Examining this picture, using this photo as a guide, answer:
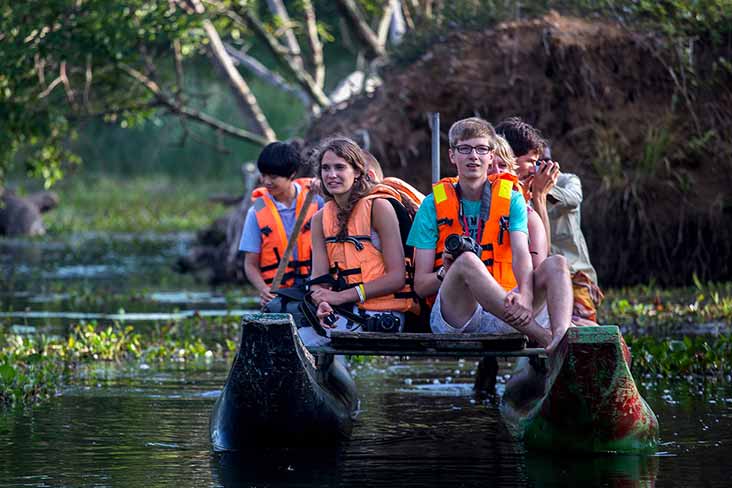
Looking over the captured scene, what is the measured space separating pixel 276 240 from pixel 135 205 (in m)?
25.6

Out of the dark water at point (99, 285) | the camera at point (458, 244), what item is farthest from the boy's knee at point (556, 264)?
the dark water at point (99, 285)

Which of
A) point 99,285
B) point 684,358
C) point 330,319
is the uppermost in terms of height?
point 330,319

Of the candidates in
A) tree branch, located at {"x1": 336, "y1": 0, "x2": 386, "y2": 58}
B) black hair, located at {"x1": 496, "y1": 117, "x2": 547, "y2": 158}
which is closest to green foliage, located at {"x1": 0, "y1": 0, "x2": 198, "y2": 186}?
tree branch, located at {"x1": 336, "y1": 0, "x2": 386, "y2": 58}

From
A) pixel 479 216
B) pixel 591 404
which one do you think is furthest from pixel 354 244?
pixel 591 404

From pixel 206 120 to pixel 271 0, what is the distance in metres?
2.83

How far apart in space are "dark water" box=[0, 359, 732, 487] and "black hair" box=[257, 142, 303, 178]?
1593 millimetres

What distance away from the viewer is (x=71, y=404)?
9219 mm

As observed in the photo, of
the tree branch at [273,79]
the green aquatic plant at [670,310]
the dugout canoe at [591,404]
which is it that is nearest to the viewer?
the dugout canoe at [591,404]

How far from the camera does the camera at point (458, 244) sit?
24.8ft

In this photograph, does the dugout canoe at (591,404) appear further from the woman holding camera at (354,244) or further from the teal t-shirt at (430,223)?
the woman holding camera at (354,244)

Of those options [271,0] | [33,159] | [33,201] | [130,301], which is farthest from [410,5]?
[33,201]

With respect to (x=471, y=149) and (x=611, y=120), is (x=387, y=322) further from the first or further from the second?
(x=611, y=120)

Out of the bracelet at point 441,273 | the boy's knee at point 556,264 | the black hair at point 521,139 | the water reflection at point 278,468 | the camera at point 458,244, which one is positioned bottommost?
the water reflection at point 278,468

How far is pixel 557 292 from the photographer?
7.60 m
